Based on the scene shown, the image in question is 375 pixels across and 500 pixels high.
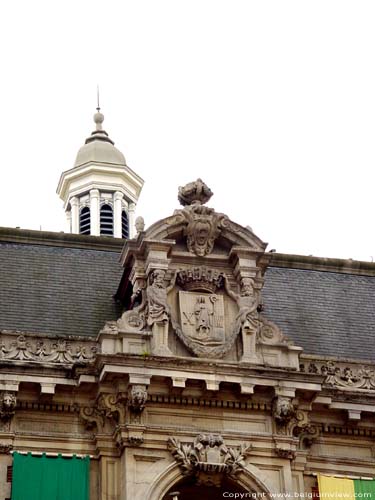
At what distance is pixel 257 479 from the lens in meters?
34.8

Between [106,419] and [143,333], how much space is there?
2229 mm

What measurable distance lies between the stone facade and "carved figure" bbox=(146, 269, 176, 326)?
0.13 ft

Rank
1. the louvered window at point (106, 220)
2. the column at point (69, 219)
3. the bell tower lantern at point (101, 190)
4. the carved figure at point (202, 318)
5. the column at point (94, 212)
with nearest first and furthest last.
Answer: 1. the carved figure at point (202, 318)
2. the column at point (94, 212)
3. the louvered window at point (106, 220)
4. the bell tower lantern at point (101, 190)
5. the column at point (69, 219)

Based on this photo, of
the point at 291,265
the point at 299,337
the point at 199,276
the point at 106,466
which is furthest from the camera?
the point at 291,265

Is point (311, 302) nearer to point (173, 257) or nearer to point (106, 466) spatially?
point (173, 257)

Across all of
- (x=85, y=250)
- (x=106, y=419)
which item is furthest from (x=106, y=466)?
(x=85, y=250)

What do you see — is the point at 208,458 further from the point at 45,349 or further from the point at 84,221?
the point at 84,221

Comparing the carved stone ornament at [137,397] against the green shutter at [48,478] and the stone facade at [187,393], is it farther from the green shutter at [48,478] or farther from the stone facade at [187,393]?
the green shutter at [48,478]

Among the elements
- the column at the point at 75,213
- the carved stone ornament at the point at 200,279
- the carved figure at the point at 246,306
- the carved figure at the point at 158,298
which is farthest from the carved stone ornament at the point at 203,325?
the column at the point at 75,213

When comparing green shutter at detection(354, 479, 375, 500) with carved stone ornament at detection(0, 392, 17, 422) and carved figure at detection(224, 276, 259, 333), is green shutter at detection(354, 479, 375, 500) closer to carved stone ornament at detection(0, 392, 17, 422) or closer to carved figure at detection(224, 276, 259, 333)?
carved figure at detection(224, 276, 259, 333)

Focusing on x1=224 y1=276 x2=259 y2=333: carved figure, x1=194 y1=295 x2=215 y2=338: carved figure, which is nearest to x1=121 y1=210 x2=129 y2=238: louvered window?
x1=224 y1=276 x2=259 y2=333: carved figure

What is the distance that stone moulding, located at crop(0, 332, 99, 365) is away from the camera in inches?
1393

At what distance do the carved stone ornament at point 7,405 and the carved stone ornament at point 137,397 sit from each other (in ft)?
8.77

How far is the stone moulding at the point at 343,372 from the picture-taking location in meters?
37.0
